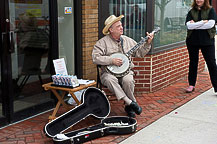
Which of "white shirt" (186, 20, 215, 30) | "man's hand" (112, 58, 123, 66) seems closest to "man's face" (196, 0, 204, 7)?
"white shirt" (186, 20, 215, 30)

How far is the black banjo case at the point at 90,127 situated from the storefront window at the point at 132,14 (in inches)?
74.2

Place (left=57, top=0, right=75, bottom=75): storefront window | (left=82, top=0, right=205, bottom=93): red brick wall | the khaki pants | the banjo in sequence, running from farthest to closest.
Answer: (left=82, top=0, right=205, bottom=93): red brick wall < (left=57, top=0, right=75, bottom=75): storefront window < the banjo < the khaki pants

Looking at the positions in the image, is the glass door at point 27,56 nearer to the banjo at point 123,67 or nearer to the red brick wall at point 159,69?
the banjo at point 123,67

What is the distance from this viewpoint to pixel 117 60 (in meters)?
4.88

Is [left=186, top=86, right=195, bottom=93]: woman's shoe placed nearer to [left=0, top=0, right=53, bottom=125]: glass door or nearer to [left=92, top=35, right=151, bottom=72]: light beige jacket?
[left=92, top=35, right=151, bottom=72]: light beige jacket

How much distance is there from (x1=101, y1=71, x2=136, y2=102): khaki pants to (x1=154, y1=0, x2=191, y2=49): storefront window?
1692mm

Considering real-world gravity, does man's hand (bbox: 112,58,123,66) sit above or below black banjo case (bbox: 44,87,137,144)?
above

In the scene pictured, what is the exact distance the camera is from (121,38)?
204 inches

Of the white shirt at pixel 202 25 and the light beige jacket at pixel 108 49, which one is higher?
the white shirt at pixel 202 25

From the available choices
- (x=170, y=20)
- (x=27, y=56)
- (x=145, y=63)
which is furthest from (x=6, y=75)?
(x=170, y=20)

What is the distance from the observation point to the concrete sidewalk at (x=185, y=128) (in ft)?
13.9

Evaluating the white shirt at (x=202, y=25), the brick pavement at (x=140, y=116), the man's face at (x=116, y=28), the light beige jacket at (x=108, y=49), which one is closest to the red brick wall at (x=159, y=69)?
the brick pavement at (x=140, y=116)

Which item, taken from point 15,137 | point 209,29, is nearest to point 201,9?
point 209,29

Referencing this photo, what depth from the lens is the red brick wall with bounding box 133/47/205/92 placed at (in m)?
6.29
